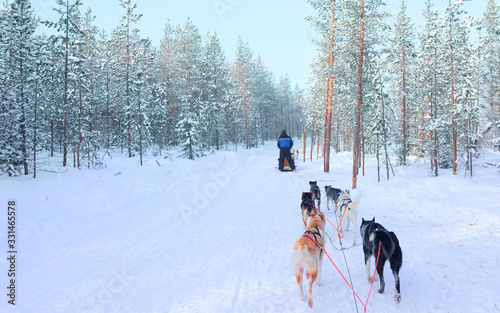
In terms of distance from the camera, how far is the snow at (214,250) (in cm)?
378

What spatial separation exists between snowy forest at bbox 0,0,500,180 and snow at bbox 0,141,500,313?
408 cm

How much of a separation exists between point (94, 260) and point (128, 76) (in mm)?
21473

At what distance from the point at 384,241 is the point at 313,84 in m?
23.8

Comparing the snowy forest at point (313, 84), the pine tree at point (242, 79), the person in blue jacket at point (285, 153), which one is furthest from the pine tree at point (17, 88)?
the pine tree at point (242, 79)

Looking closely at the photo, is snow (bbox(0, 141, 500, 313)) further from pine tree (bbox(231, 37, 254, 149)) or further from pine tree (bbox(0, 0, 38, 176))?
pine tree (bbox(231, 37, 254, 149))

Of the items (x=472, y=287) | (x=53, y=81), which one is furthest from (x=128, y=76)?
(x=472, y=287)

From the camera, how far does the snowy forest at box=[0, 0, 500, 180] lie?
41.8ft

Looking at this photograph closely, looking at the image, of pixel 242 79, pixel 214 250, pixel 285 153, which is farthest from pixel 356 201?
pixel 242 79

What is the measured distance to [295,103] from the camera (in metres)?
74.2

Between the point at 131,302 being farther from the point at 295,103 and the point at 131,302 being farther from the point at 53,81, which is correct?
the point at 295,103

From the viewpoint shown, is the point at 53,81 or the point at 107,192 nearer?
the point at 107,192
